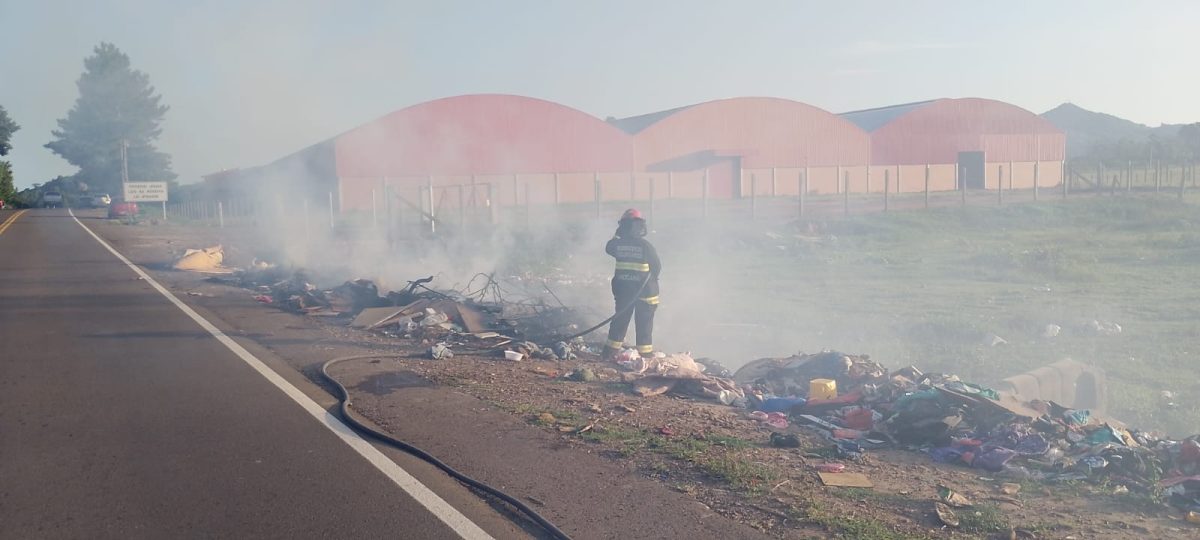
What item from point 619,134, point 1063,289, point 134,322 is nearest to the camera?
point 134,322

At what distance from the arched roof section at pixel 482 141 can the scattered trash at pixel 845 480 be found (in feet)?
91.7

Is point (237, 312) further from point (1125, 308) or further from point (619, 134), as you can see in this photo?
point (619, 134)

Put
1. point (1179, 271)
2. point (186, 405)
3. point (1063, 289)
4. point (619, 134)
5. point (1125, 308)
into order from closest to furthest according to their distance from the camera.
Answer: point (186, 405) → point (1125, 308) → point (1063, 289) → point (1179, 271) → point (619, 134)

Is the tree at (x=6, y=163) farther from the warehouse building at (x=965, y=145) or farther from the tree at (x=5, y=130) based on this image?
the warehouse building at (x=965, y=145)

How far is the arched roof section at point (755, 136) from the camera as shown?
43562mm

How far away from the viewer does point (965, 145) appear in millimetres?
46875

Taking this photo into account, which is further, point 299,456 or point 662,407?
point 662,407

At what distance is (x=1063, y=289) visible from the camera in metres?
15.0

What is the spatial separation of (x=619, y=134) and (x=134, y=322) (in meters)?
32.5

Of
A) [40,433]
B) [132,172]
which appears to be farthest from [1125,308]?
[132,172]

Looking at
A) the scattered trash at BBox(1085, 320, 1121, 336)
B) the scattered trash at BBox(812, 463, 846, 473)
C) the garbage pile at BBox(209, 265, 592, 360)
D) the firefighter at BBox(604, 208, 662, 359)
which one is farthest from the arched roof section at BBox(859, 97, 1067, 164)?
the scattered trash at BBox(812, 463, 846, 473)

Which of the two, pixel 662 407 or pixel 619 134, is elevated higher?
pixel 619 134

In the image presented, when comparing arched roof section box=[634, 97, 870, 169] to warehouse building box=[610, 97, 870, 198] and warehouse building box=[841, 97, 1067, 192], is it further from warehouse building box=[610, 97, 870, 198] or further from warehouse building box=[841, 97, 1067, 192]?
warehouse building box=[841, 97, 1067, 192]

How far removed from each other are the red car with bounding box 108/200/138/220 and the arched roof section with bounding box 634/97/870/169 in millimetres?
26730
